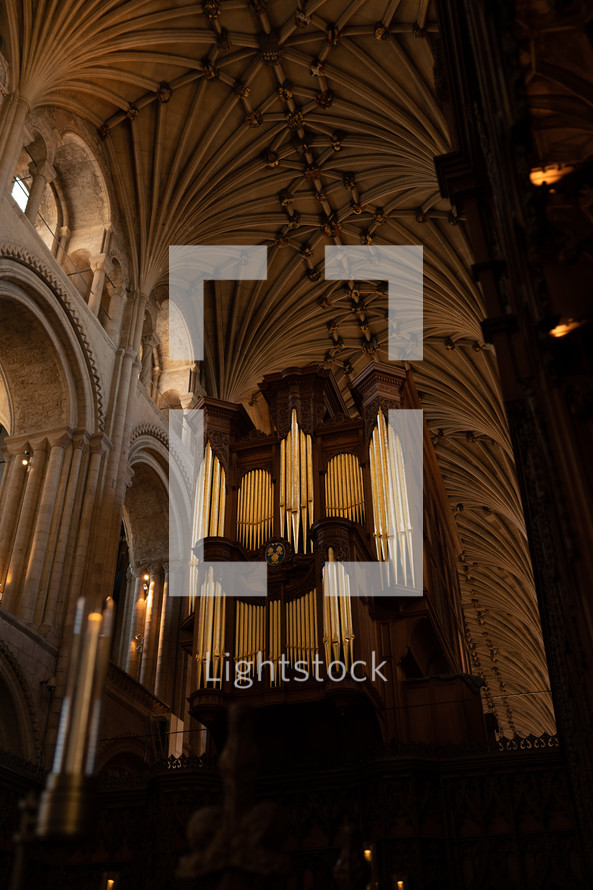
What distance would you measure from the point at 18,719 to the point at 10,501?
3697 millimetres

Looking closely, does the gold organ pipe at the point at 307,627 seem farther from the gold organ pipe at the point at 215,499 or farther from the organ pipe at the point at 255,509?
the gold organ pipe at the point at 215,499

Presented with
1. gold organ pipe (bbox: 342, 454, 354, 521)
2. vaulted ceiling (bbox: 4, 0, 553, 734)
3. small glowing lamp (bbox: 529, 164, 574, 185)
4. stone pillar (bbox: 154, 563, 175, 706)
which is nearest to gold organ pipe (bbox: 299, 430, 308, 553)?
gold organ pipe (bbox: 342, 454, 354, 521)

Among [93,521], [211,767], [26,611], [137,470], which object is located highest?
[137,470]

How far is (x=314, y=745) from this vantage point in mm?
11453

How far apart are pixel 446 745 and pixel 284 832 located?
8100 millimetres

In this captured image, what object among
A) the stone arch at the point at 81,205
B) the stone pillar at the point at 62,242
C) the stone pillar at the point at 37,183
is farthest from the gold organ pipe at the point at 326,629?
the stone pillar at the point at 62,242

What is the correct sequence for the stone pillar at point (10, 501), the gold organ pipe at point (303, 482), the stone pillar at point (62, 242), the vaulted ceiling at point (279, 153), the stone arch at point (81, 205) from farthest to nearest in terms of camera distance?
the stone arch at point (81, 205)
the stone pillar at point (62, 242)
the vaulted ceiling at point (279, 153)
the gold organ pipe at point (303, 482)
the stone pillar at point (10, 501)

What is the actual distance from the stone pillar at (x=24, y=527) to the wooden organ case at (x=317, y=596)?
2648 mm

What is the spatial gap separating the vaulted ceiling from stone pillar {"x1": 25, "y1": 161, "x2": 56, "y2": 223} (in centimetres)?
110

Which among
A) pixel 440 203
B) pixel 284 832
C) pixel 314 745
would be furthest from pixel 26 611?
pixel 440 203

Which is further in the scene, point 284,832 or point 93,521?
point 93,521

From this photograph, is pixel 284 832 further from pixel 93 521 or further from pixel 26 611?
pixel 93 521

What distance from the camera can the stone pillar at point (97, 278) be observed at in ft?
52.5

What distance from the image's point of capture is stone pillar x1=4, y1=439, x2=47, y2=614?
1252 cm
